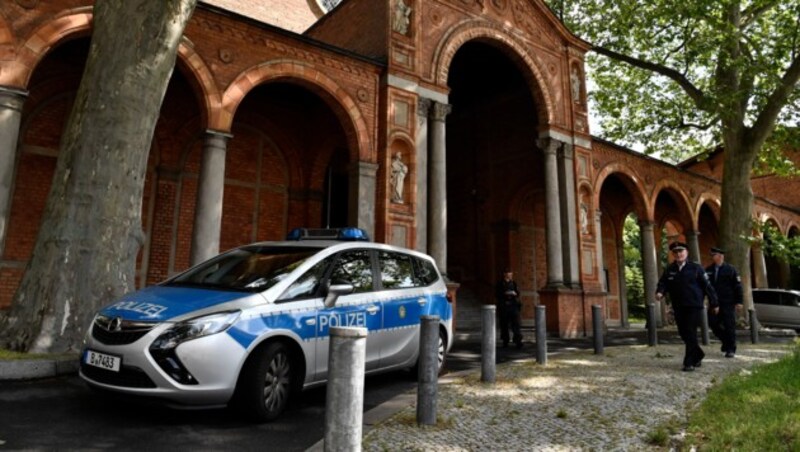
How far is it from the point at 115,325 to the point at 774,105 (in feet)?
67.3

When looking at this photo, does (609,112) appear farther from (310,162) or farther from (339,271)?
(339,271)

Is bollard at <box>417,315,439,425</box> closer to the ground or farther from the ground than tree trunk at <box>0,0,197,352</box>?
closer to the ground

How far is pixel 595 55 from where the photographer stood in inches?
839

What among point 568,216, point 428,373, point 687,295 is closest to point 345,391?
point 428,373

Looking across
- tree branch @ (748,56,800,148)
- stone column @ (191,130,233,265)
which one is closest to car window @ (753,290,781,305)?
tree branch @ (748,56,800,148)

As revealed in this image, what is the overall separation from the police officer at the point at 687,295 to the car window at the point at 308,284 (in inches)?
186

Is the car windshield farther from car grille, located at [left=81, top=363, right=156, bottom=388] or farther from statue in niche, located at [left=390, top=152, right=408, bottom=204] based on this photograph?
statue in niche, located at [left=390, top=152, right=408, bottom=204]

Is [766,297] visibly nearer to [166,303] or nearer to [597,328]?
[597,328]

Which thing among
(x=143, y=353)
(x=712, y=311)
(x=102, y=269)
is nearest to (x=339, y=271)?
(x=143, y=353)

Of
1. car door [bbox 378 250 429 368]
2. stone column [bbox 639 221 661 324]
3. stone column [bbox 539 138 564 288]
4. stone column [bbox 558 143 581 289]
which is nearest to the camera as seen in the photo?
car door [bbox 378 250 429 368]

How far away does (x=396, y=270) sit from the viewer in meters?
6.01

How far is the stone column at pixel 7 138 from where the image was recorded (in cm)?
734

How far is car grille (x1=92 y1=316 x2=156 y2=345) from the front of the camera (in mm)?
3967

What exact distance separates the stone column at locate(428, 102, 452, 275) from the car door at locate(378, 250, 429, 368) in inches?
230
